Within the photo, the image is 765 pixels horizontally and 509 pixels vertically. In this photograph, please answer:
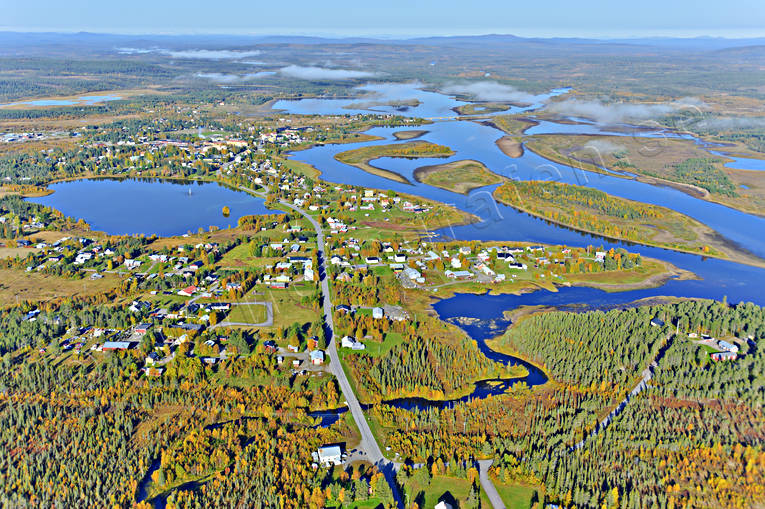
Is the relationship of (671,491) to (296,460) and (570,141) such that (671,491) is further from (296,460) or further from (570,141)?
(570,141)

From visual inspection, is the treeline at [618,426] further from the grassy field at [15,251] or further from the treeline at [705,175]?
the treeline at [705,175]

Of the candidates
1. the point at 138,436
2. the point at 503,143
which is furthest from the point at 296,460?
the point at 503,143

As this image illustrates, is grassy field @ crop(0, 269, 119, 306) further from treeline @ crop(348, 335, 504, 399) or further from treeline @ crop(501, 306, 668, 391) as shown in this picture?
treeline @ crop(501, 306, 668, 391)

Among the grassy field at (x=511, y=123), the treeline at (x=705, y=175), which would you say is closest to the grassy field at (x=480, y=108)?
the grassy field at (x=511, y=123)

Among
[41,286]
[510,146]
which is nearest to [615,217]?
[510,146]

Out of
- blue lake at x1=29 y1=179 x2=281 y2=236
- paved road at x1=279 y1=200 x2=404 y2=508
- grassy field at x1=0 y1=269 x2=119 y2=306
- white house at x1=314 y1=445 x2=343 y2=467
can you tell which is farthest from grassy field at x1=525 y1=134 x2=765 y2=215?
grassy field at x1=0 y1=269 x2=119 y2=306

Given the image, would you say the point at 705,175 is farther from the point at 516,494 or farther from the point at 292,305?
the point at 516,494
